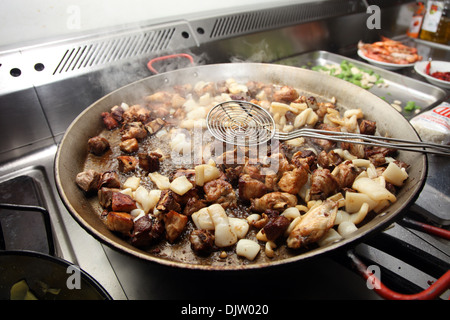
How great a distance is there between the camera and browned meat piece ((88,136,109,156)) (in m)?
2.27

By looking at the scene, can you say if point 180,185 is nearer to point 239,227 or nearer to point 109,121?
point 239,227

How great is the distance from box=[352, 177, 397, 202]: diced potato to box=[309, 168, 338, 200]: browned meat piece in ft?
0.53

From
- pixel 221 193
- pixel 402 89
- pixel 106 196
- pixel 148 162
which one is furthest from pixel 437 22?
pixel 106 196

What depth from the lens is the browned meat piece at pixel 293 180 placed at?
1.99 m

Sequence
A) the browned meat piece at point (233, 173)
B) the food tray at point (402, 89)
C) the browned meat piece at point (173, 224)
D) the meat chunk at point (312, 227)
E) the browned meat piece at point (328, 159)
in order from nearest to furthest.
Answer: the meat chunk at point (312, 227)
the browned meat piece at point (173, 224)
the browned meat piece at point (233, 173)
the browned meat piece at point (328, 159)
the food tray at point (402, 89)

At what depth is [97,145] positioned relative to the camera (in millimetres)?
2273

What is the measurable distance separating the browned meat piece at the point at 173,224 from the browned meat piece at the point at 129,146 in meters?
0.85

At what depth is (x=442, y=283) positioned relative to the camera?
127 centimetres

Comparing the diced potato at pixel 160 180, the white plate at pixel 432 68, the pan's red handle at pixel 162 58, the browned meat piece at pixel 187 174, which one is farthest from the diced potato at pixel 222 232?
the white plate at pixel 432 68

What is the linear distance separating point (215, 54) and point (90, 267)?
2.84 metres

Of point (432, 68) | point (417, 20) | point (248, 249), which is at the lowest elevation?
point (248, 249)

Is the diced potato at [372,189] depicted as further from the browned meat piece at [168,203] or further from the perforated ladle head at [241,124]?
the browned meat piece at [168,203]

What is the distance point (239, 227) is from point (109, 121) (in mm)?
1627

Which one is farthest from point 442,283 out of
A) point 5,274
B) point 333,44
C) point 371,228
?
point 333,44
